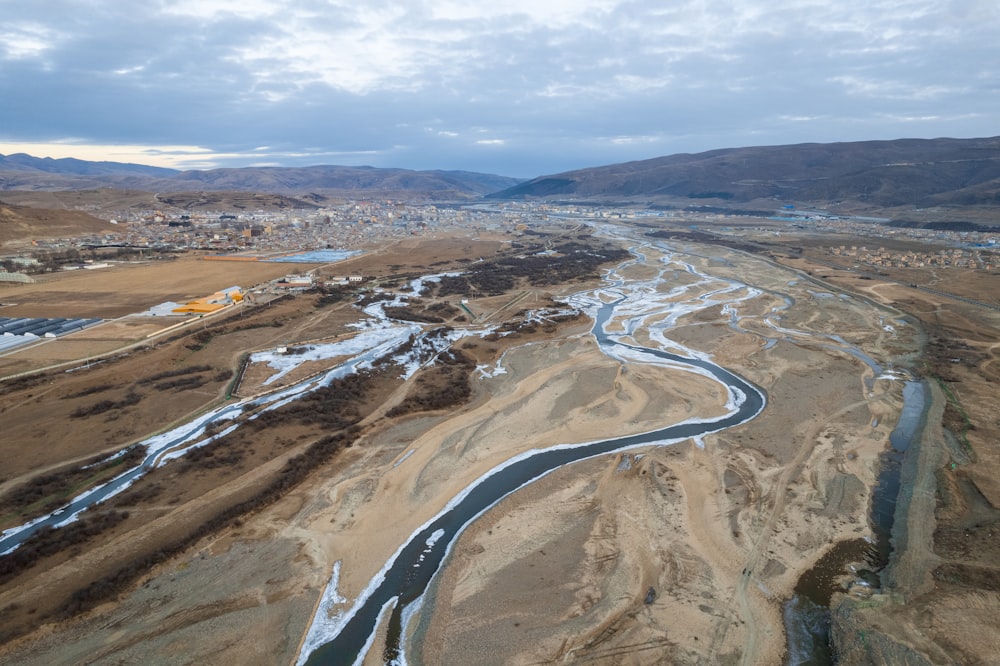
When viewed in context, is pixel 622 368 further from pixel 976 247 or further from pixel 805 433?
pixel 976 247

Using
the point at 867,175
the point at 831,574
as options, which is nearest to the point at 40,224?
the point at 831,574

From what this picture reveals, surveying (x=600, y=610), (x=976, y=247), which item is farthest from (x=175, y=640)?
(x=976, y=247)

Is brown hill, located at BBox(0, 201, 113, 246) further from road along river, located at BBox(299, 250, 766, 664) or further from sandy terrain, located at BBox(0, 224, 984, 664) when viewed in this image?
road along river, located at BBox(299, 250, 766, 664)

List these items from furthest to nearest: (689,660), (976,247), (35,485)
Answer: (976,247)
(35,485)
(689,660)

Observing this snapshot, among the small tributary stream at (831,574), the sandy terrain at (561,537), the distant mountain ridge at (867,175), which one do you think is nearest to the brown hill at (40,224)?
the sandy terrain at (561,537)

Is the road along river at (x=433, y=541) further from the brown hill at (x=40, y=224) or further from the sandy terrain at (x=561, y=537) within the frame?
the brown hill at (x=40, y=224)

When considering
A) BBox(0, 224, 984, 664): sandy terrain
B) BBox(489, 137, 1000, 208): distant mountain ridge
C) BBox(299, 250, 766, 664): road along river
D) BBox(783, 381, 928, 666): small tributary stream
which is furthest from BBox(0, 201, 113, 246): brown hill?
BBox(489, 137, 1000, 208): distant mountain ridge
